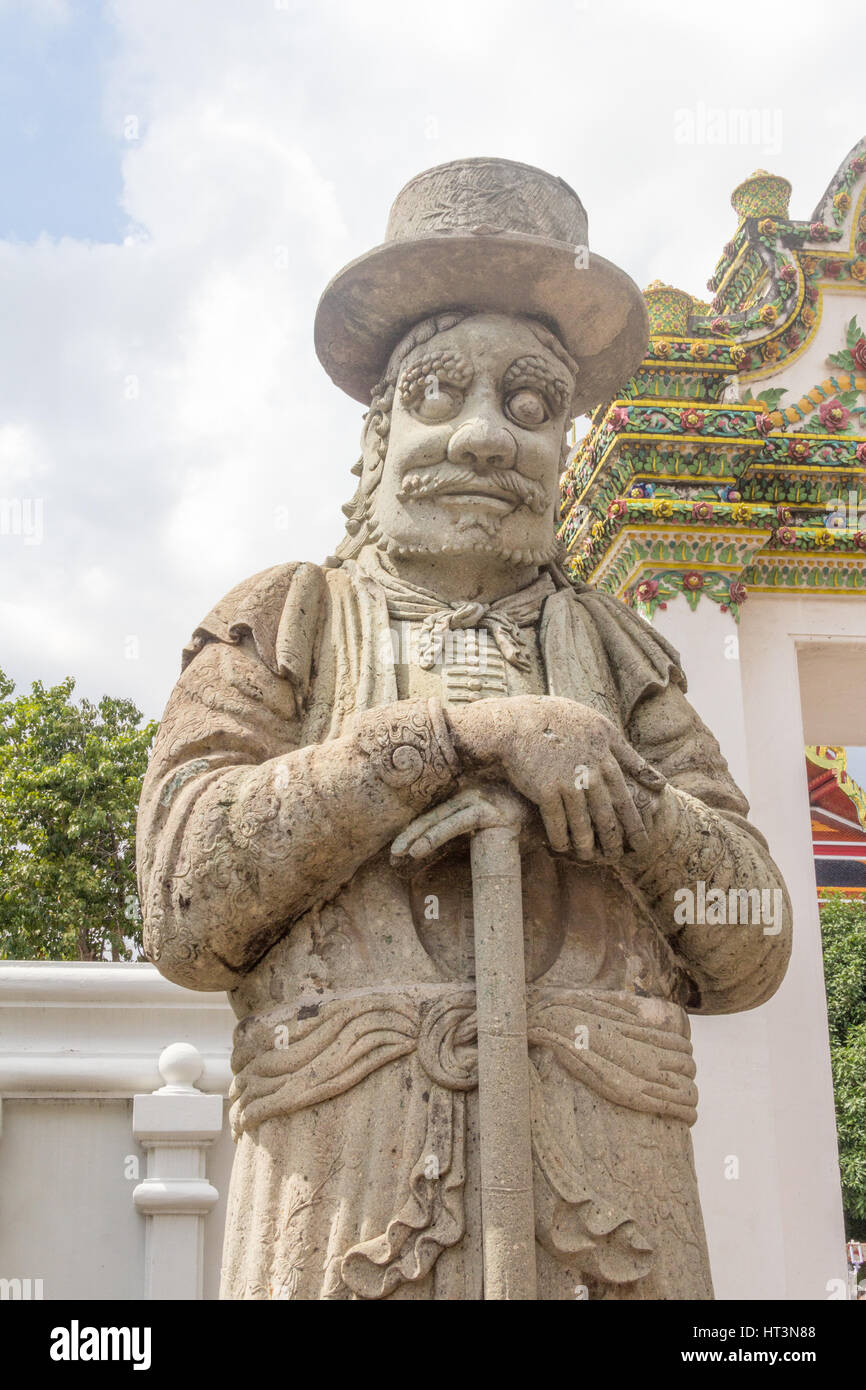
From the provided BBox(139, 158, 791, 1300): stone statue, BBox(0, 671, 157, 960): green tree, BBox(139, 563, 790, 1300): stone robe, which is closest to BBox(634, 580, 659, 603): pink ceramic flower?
BBox(139, 158, 791, 1300): stone statue

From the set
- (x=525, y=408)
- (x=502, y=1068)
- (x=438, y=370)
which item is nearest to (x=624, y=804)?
(x=502, y=1068)

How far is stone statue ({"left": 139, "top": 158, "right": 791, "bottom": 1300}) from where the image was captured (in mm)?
2699

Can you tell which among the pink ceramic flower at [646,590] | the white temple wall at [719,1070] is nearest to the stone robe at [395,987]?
the white temple wall at [719,1070]

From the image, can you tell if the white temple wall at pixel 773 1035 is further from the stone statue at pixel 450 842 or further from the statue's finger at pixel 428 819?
the statue's finger at pixel 428 819

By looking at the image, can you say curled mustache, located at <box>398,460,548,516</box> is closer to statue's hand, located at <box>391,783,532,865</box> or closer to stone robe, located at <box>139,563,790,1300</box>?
stone robe, located at <box>139,563,790,1300</box>

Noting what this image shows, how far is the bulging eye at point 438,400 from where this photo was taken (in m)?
3.37

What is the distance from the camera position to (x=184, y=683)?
3234 millimetres

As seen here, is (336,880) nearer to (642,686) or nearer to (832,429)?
(642,686)

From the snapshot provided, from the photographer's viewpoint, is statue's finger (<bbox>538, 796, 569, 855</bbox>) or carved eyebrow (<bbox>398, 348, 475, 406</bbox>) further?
carved eyebrow (<bbox>398, 348, 475, 406</bbox>)

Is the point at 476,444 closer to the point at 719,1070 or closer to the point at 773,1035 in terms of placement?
the point at 719,1070

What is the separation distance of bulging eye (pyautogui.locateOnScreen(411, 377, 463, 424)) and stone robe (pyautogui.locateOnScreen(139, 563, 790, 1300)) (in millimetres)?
634

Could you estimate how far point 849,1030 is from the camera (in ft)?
67.5

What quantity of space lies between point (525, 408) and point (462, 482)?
10.1 inches
